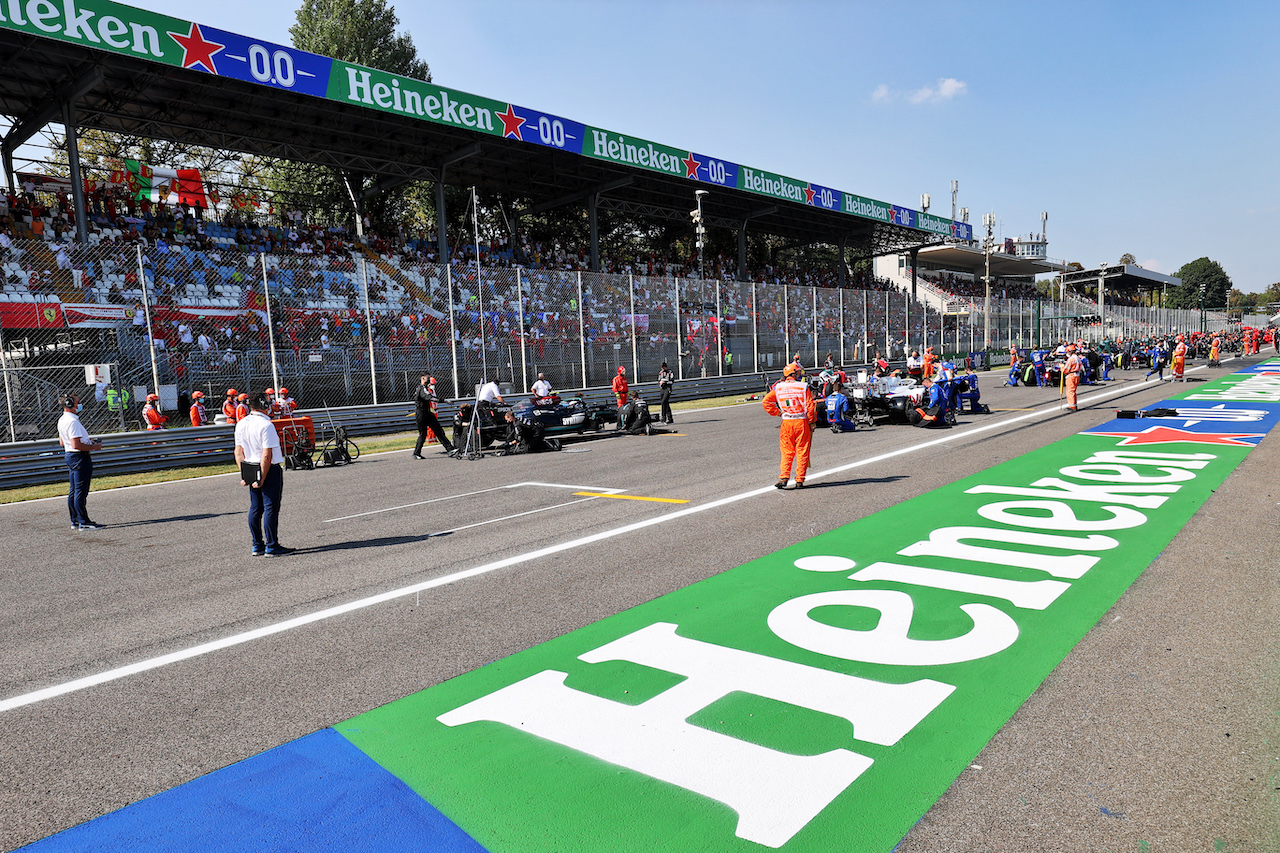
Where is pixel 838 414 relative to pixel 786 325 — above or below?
below

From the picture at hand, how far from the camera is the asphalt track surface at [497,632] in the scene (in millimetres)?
2934

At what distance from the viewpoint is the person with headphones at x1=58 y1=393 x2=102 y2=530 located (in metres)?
9.04

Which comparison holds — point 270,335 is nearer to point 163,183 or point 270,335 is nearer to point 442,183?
point 163,183

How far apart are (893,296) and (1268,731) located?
119ft

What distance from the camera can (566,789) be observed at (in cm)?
302

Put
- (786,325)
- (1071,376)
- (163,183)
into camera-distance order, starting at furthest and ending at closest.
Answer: (786,325), (163,183), (1071,376)

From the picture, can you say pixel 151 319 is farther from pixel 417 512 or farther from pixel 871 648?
pixel 871 648

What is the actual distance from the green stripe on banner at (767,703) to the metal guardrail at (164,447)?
11820mm

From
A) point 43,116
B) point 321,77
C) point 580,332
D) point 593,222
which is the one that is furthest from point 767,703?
point 593,222

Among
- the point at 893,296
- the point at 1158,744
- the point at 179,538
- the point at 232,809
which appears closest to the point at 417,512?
the point at 179,538

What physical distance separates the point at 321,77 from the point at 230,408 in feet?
37.5

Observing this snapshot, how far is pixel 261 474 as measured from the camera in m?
6.98

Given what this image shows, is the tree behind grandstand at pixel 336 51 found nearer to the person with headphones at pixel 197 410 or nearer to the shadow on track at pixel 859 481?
the person with headphones at pixel 197 410

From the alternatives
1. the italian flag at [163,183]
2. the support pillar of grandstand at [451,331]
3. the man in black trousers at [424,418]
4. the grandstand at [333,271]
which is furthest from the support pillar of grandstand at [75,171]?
the man in black trousers at [424,418]
